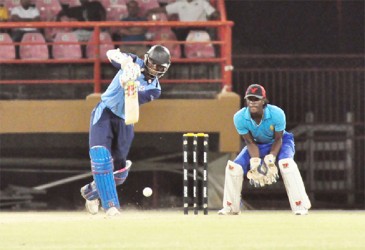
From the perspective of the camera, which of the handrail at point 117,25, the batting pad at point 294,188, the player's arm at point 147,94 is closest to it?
the player's arm at point 147,94

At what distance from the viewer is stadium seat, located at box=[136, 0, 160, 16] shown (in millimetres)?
17695

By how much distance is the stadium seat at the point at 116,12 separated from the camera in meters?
17.7

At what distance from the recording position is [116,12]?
17.8m

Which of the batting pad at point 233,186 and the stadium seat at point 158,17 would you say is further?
the stadium seat at point 158,17

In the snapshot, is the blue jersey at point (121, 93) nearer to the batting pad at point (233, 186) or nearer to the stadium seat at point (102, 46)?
the batting pad at point (233, 186)

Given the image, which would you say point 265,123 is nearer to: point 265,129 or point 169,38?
point 265,129

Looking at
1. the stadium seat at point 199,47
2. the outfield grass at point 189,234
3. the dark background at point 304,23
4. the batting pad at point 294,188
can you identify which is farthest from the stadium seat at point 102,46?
the outfield grass at point 189,234

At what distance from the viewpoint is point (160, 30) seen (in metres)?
17.2

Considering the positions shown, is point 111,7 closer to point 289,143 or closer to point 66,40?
point 66,40

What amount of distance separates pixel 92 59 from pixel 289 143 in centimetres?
400

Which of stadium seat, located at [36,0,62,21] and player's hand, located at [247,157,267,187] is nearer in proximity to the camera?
player's hand, located at [247,157,267,187]

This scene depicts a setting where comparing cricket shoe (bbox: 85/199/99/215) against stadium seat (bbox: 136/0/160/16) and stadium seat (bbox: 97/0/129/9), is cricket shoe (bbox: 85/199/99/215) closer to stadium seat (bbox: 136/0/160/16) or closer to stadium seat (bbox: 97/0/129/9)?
stadium seat (bbox: 136/0/160/16)

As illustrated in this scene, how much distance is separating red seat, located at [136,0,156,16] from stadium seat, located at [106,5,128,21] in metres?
0.22

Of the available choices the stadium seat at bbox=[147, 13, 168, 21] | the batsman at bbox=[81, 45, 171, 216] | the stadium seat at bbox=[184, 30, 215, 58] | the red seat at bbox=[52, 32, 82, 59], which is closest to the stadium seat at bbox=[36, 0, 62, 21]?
the red seat at bbox=[52, 32, 82, 59]
